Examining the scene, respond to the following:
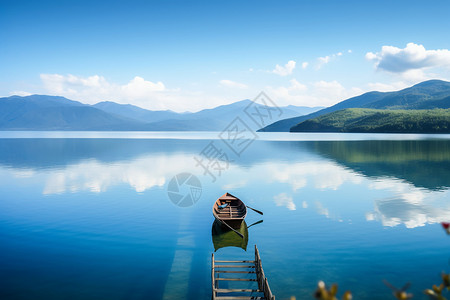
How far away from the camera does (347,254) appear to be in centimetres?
2158

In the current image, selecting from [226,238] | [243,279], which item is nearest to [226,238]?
[226,238]

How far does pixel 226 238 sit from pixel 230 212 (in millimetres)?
3446

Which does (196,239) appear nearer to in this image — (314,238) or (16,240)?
(314,238)

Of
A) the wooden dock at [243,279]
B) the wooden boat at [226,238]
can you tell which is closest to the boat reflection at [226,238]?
the wooden boat at [226,238]

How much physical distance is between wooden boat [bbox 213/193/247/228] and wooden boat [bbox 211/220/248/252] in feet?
2.72

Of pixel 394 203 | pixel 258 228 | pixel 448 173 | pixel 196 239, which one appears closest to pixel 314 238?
pixel 258 228

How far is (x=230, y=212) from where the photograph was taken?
27.1 metres

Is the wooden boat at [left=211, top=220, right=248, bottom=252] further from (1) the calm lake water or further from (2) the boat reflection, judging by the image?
(1) the calm lake water

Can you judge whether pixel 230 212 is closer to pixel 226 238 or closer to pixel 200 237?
pixel 226 238

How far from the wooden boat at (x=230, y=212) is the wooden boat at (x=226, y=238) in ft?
2.72

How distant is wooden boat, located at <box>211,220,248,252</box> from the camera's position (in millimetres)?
23125

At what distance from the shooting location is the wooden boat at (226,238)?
2312 cm

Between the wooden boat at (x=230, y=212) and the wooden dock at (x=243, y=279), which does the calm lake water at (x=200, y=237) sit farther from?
the wooden boat at (x=230, y=212)

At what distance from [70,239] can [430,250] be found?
29.8 metres
